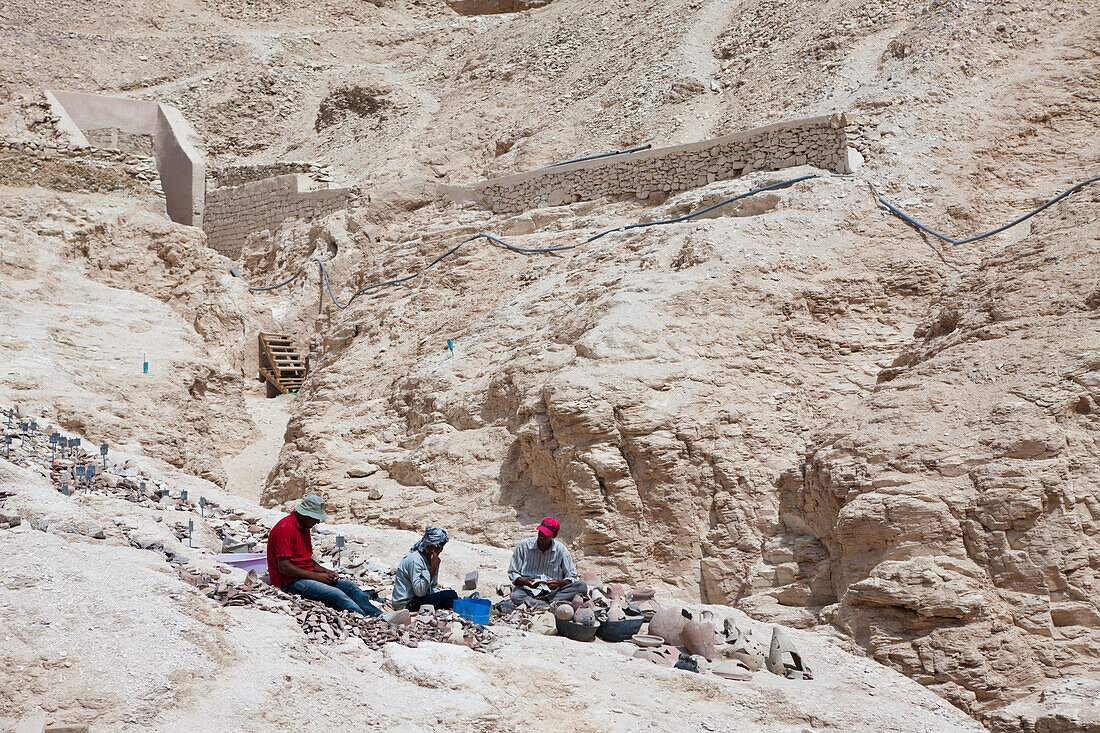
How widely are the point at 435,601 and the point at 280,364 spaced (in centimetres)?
917

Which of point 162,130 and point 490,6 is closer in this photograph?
point 162,130

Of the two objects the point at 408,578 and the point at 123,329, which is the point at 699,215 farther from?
the point at 123,329

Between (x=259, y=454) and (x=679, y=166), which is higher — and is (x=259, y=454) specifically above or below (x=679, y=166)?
below

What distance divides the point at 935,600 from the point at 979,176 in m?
6.18

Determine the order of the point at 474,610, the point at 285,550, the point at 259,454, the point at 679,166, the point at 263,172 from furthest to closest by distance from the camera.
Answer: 1. the point at 263,172
2. the point at 679,166
3. the point at 259,454
4. the point at 474,610
5. the point at 285,550

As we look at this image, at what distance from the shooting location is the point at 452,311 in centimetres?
1266

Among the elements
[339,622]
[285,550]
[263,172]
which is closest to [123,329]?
[285,550]

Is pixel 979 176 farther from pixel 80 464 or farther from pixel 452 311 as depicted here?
pixel 80 464

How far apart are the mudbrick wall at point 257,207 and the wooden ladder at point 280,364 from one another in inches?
106

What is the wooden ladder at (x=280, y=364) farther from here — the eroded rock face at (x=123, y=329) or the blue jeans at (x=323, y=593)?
the blue jeans at (x=323, y=593)

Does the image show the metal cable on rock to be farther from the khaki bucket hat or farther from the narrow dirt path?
the khaki bucket hat

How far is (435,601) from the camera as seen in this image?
21.2 feet

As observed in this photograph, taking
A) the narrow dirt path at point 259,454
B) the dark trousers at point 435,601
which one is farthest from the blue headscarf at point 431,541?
the narrow dirt path at point 259,454

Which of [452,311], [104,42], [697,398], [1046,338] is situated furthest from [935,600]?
[104,42]
